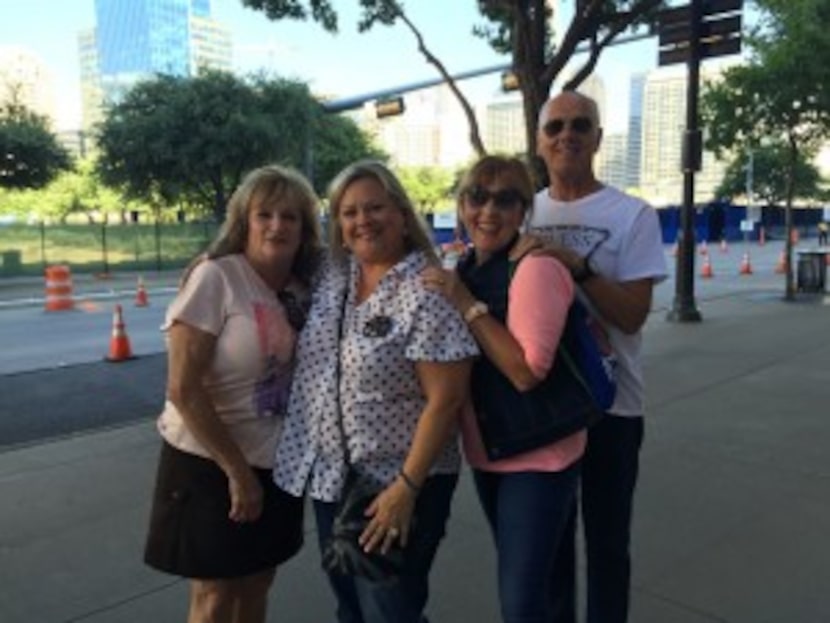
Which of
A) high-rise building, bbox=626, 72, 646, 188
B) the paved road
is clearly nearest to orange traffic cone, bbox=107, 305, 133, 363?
the paved road

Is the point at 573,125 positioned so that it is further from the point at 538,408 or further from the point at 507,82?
the point at 507,82

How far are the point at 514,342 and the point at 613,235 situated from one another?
56 cm

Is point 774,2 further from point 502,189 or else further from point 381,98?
point 502,189

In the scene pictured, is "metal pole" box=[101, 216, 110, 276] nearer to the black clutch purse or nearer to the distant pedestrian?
→ the distant pedestrian

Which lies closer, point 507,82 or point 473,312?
point 473,312

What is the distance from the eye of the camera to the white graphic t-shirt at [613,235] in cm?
A: 240

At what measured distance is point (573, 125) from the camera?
2.46 metres

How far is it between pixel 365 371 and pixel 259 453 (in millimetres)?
542

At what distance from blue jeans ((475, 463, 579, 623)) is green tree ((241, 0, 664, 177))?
6177 millimetres

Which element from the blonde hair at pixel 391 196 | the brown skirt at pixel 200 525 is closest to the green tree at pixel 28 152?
the brown skirt at pixel 200 525

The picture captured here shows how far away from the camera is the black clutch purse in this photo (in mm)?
2107

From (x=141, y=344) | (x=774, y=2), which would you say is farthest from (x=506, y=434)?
(x=774, y=2)

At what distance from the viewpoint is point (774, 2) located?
13.4m

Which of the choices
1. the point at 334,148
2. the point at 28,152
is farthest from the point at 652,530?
the point at 334,148
